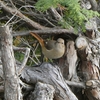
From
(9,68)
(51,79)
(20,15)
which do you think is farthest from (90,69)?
(9,68)

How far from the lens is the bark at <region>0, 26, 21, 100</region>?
257cm

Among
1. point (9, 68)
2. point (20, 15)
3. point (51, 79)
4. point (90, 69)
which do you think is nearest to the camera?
point (9, 68)

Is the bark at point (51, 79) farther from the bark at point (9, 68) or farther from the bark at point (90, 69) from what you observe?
the bark at point (9, 68)

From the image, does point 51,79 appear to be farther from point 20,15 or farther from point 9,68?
point 9,68

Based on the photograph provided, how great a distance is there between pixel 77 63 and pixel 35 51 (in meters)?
0.63

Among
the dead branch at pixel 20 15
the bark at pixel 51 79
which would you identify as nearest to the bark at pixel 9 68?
the bark at pixel 51 79

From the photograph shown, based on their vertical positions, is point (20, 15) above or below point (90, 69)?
above

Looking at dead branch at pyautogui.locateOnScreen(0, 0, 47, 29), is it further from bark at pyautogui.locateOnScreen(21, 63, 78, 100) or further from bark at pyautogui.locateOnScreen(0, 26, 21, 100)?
bark at pyautogui.locateOnScreen(0, 26, 21, 100)

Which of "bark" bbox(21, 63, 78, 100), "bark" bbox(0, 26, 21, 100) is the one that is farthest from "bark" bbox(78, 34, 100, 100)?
"bark" bbox(0, 26, 21, 100)

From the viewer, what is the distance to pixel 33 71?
151 inches

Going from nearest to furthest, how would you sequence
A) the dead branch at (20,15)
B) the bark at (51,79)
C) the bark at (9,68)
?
1. the bark at (9,68)
2. the bark at (51,79)
3. the dead branch at (20,15)

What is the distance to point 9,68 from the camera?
8.60 feet

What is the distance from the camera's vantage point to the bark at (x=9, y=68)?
8.43ft

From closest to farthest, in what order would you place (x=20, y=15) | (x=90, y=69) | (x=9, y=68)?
(x=9, y=68)
(x=20, y=15)
(x=90, y=69)
